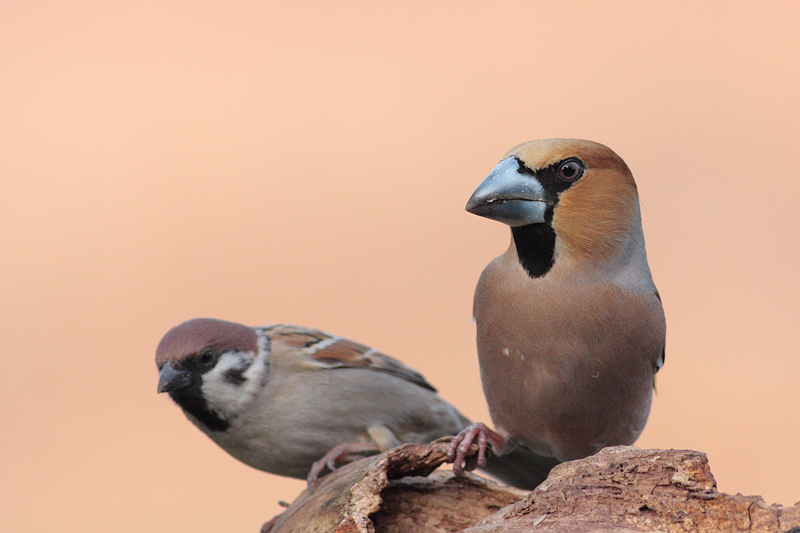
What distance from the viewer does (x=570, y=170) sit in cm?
345

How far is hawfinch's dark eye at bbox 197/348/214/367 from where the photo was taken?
430 centimetres

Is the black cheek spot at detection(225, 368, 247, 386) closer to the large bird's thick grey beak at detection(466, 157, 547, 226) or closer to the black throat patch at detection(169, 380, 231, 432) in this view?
the black throat patch at detection(169, 380, 231, 432)

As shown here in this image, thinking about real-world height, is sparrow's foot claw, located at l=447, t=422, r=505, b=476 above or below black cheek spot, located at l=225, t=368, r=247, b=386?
below

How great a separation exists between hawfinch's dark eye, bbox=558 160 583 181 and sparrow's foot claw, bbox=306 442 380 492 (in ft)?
6.03

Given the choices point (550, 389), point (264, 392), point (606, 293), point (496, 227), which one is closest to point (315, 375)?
point (264, 392)

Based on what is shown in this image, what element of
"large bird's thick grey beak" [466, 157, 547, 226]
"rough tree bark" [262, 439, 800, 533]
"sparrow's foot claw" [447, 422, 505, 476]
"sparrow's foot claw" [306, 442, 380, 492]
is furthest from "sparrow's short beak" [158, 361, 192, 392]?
"large bird's thick grey beak" [466, 157, 547, 226]

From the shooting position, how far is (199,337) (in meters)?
4.30

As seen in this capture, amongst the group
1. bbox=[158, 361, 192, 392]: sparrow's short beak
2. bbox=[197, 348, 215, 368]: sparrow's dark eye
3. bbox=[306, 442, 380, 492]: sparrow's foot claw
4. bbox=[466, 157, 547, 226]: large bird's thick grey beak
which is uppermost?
bbox=[466, 157, 547, 226]: large bird's thick grey beak

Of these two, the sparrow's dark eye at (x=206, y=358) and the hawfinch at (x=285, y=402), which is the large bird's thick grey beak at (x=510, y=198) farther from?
the sparrow's dark eye at (x=206, y=358)

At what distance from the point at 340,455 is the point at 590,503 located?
5.64 ft

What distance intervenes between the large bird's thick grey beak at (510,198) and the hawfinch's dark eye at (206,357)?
179 cm

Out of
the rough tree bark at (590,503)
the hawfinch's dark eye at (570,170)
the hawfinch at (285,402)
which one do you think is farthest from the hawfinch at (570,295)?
the hawfinch at (285,402)

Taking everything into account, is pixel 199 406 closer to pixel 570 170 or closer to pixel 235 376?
pixel 235 376

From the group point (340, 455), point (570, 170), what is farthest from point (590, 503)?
point (340, 455)
